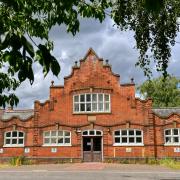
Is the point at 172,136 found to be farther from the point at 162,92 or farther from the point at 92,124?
the point at 162,92

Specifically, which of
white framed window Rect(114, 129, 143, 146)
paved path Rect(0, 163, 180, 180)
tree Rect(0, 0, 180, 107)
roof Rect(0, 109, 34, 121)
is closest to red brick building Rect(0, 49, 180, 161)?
white framed window Rect(114, 129, 143, 146)

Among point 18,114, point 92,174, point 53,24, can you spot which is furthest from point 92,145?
point 53,24

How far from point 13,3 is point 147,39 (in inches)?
381

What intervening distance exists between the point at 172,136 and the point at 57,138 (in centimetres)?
997

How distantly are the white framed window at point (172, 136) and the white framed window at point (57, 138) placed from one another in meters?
8.45

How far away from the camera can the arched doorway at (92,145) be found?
34.8 metres

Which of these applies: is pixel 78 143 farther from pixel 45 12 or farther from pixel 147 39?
pixel 45 12

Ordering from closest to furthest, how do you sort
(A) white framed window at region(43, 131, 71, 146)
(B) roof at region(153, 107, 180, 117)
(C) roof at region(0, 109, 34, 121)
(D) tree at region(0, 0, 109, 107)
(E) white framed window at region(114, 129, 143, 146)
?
(D) tree at region(0, 0, 109, 107) → (E) white framed window at region(114, 129, 143, 146) → (A) white framed window at region(43, 131, 71, 146) → (B) roof at region(153, 107, 180, 117) → (C) roof at region(0, 109, 34, 121)

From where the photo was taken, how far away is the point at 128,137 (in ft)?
113

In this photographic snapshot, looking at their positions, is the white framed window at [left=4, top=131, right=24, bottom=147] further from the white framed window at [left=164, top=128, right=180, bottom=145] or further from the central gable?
the white framed window at [left=164, top=128, right=180, bottom=145]

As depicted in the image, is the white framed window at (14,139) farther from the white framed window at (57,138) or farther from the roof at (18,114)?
the white framed window at (57,138)

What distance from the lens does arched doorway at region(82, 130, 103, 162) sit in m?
34.8

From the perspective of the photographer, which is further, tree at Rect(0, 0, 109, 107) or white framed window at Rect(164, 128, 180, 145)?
white framed window at Rect(164, 128, 180, 145)

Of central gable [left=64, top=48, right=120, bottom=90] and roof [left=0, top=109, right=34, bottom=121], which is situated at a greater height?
central gable [left=64, top=48, right=120, bottom=90]
